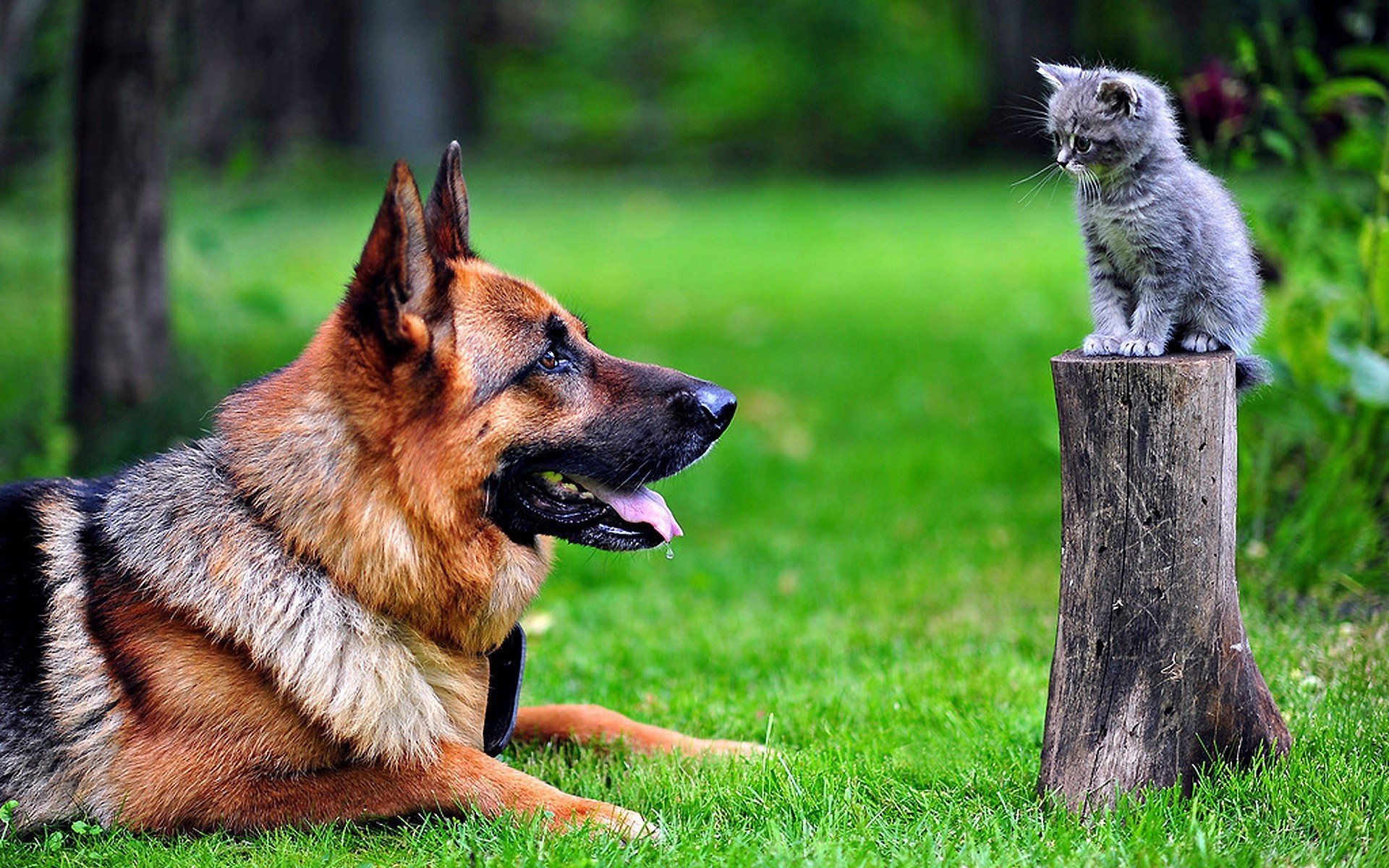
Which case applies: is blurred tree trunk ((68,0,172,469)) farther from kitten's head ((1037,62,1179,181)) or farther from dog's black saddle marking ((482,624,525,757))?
kitten's head ((1037,62,1179,181))

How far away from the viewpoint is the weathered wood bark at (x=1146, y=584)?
3.21 m

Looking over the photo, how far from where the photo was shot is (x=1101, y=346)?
342cm

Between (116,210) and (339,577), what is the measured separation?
4.73m

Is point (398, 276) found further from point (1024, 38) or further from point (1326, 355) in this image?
point (1024, 38)

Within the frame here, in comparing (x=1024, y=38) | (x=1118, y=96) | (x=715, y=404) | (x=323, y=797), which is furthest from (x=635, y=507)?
(x=1024, y=38)

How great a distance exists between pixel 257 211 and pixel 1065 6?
21470 mm

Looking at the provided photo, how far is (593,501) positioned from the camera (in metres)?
3.67

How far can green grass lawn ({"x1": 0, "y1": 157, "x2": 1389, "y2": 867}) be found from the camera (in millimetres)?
3238

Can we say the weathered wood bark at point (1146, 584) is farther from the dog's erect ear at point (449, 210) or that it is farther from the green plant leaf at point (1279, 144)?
the green plant leaf at point (1279, 144)

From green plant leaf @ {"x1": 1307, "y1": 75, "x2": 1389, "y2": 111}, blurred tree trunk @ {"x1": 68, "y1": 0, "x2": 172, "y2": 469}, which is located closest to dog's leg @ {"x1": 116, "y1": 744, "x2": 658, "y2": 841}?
green plant leaf @ {"x1": 1307, "y1": 75, "x2": 1389, "y2": 111}

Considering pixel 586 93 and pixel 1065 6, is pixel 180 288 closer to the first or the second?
pixel 1065 6

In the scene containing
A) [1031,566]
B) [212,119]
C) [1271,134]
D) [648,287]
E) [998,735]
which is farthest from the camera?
[212,119]

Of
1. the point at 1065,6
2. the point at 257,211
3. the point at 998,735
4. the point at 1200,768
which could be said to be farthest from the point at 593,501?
the point at 1065,6

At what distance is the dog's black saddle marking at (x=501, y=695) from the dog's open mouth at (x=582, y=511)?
0.40 meters
